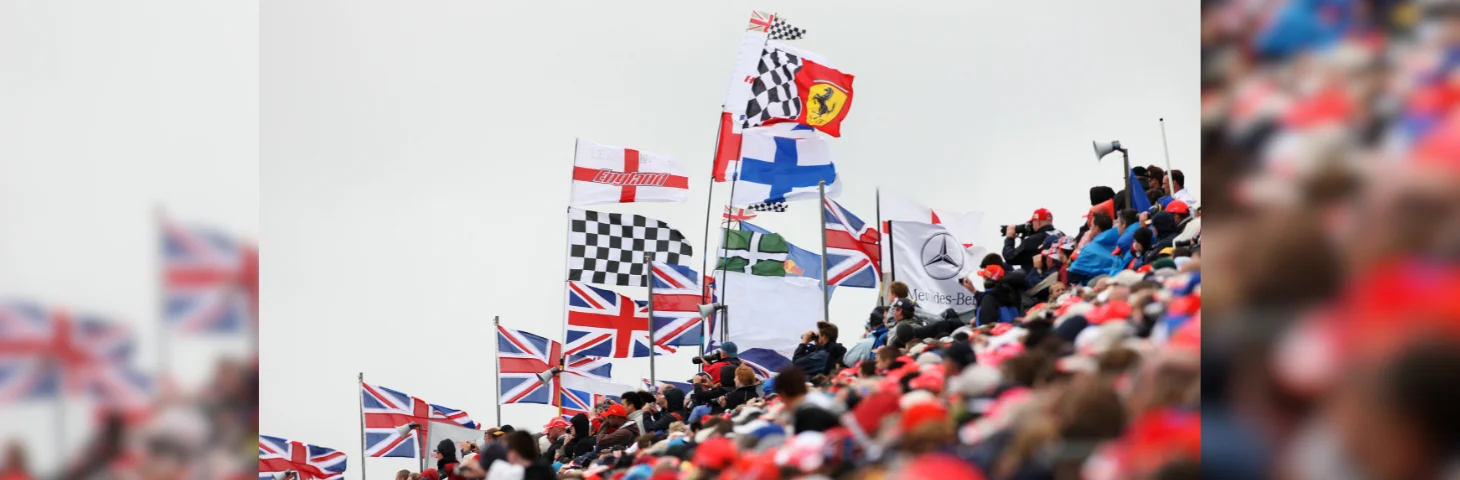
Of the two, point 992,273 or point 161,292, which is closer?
point 161,292

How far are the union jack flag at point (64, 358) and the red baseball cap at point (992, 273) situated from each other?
30.6 ft

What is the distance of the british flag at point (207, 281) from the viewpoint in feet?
11.3

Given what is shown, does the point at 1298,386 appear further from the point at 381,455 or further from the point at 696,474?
the point at 381,455

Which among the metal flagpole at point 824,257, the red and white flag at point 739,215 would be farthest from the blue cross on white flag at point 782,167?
the red and white flag at point 739,215

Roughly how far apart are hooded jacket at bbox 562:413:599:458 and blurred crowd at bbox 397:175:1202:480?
0.07 meters

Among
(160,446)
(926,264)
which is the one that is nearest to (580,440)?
(926,264)

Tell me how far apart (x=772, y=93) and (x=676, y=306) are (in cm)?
475

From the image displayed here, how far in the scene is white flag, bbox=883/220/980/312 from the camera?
49.8ft

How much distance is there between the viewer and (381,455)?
27391 millimetres

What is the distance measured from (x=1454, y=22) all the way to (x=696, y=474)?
6547 mm

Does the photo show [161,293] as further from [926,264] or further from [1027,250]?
[926,264]

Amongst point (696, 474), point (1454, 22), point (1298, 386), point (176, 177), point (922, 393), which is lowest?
point (696, 474)

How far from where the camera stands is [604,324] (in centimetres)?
2253

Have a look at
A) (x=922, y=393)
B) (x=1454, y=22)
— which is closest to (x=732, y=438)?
(x=922, y=393)
